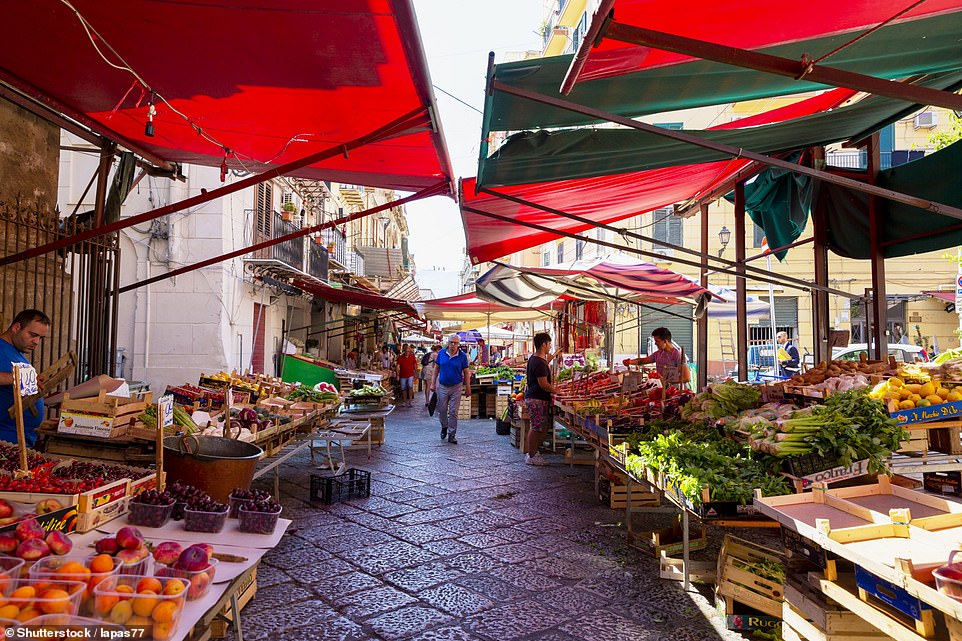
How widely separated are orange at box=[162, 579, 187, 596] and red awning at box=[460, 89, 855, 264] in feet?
14.6

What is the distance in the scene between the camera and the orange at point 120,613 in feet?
6.83

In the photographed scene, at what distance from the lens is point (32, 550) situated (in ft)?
8.10

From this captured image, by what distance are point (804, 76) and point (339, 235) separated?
23261 millimetres

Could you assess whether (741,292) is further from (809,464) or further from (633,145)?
(809,464)

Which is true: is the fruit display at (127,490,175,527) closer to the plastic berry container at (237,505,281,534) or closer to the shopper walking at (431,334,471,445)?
the plastic berry container at (237,505,281,534)

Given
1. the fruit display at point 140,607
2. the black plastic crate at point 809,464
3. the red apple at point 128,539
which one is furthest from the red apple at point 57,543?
the black plastic crate at point 809,464

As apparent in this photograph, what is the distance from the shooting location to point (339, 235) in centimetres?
2506

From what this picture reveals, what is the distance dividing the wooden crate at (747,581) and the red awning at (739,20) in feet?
10.7

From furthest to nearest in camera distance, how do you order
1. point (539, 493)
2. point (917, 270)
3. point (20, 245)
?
point (917, 270) → point (539, 493) → point (20, 245)

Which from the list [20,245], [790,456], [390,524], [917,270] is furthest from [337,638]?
[917,270]

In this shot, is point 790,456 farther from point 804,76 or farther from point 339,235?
point 339,235

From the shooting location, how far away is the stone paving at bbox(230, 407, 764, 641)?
4.07 meters

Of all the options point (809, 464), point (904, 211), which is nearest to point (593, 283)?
point (904, 211)

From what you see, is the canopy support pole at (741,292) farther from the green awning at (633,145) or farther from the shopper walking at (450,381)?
the shopper walking at (450,381)
